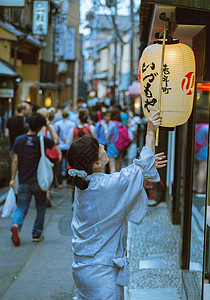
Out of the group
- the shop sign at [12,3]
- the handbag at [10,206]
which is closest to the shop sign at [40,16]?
the shop sign at [12,3]

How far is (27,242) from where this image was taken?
8.20m

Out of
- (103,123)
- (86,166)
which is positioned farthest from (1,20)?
(86,166)

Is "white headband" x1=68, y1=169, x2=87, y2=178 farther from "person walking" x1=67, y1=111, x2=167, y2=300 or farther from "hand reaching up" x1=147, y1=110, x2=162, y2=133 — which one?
"hand reaching up" x1=147, y1=110, x2=162, y2=133

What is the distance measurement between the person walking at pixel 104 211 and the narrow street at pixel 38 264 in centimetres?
267

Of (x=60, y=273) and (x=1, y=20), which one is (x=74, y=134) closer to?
(x=60, y=273)

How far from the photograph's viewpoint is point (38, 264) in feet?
23.2

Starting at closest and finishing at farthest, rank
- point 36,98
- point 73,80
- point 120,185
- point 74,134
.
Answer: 1. point 120,185
2. point 74,134
3. point 36,98
4. point 73,80

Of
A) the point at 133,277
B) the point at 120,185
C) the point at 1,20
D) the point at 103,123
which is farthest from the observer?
the point at 1,20

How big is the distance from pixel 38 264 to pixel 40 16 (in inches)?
604

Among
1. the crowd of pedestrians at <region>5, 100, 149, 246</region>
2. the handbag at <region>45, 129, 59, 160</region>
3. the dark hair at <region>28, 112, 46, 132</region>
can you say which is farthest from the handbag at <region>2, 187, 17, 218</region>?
the handbag at <region>45, 129, 59, 160</region>

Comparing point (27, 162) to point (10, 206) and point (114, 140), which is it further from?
point (114, 140)

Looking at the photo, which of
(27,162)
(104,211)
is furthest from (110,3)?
(104,211)

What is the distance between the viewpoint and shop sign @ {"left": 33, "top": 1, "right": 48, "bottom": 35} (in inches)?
803

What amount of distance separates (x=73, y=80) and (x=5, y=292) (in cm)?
4060
